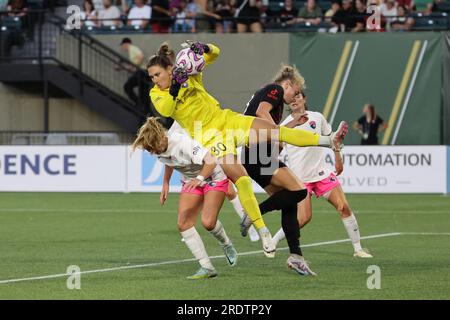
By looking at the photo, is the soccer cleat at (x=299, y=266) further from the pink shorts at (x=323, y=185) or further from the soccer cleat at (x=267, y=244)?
the pink shorts at (x=323, y=185)

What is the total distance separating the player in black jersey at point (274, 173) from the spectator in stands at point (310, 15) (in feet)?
57.2

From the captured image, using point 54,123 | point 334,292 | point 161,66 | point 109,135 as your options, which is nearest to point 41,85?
point 54,123

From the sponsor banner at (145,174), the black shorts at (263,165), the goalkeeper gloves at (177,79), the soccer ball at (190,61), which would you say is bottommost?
the sponsor banner at (145,174)

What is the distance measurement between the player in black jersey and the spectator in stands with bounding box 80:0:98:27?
63.0 ft

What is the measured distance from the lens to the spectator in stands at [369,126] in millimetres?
27938

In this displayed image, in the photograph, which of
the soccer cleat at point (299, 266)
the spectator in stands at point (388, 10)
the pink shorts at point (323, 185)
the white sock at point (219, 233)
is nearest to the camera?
the soccer cleat at point (299, 266)

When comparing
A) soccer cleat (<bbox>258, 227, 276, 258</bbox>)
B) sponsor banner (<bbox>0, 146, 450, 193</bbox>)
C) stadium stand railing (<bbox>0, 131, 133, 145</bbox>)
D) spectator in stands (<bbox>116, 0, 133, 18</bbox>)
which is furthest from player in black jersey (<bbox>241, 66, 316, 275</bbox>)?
spectator in stands (<bbox>116, 0, 133, 18</bbox>)

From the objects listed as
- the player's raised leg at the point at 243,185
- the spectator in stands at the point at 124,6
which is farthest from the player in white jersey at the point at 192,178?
the spectator in stands at the point at 124,6

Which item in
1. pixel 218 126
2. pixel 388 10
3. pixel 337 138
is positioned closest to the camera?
pixel 337 138

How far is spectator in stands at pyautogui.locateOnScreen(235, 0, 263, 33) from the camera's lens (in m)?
29.9

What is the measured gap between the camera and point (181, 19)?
97.6ft

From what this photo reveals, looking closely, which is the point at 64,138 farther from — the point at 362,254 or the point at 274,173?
the point at 274,173

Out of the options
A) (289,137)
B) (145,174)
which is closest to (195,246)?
(289,137)

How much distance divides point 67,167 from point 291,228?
15.7m
